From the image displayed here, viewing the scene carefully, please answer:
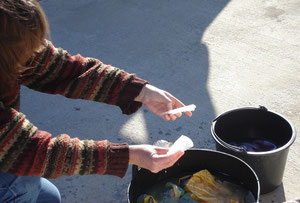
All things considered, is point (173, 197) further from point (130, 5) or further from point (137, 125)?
point (130, 5)

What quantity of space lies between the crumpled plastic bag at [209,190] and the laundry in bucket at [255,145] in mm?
320

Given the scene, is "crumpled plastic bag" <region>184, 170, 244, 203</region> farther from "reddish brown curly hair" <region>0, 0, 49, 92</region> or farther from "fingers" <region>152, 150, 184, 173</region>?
"reddish brown curly hair" <region>0, 0, 49, 92</region>

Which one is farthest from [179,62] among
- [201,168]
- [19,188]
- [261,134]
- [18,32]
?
[18,32]

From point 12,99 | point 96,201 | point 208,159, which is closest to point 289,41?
point 208,159

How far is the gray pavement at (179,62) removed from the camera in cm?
300

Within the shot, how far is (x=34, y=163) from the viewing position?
1591mm

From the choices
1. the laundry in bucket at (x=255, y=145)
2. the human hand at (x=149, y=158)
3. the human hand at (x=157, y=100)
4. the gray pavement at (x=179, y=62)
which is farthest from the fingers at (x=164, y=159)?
the gray pavement at (x=179, y=62)

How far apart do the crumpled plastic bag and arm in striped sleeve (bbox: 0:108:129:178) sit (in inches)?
23.5

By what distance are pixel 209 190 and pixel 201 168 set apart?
0.53 feet

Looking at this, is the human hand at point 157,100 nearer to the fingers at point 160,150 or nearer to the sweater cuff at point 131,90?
the sweater cuff at point 131,90

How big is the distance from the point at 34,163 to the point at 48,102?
198 centimetres

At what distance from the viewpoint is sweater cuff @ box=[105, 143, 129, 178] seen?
1.66m

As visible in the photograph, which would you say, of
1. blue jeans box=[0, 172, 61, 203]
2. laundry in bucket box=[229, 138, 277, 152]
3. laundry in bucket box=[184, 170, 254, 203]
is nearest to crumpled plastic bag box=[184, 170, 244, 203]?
laundry in bucket box=[184, 170, 254, 203]

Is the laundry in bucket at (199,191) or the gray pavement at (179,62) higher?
the laundry in bucket at (199,191)
